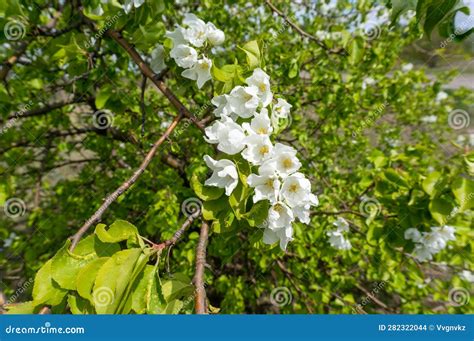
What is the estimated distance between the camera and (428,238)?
1.40 m

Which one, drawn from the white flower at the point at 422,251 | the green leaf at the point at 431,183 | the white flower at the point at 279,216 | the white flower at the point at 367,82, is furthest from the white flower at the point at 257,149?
the white flower at the point at 367,82

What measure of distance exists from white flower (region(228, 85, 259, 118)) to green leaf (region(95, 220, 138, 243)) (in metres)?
0.38

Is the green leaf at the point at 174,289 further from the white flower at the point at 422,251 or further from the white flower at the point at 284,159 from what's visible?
the white flower at the point at 422,251

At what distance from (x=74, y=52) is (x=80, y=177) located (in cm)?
171

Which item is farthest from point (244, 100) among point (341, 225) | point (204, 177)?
point (341, 225)

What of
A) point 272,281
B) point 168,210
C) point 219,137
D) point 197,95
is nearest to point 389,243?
point 219,137

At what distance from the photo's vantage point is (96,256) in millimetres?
778

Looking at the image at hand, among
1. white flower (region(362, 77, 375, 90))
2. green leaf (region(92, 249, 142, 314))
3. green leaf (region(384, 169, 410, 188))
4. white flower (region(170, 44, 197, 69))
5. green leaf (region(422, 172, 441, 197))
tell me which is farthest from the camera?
white flower (region(362, 77, 375, 90))

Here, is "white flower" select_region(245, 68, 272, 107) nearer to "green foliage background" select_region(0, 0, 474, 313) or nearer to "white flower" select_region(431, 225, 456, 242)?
"green foliage background" select_region(0, 0, 474, 313)

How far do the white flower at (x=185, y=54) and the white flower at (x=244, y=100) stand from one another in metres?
0.28

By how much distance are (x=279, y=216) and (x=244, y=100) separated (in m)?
0.31

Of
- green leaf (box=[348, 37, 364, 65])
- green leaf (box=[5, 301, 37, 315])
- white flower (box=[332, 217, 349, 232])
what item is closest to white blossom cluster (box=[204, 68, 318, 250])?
green leaf (box=[5, 301, 37, 315])

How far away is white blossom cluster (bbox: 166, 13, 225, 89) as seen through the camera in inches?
42.9

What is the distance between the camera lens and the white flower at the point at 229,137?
0.81 m
